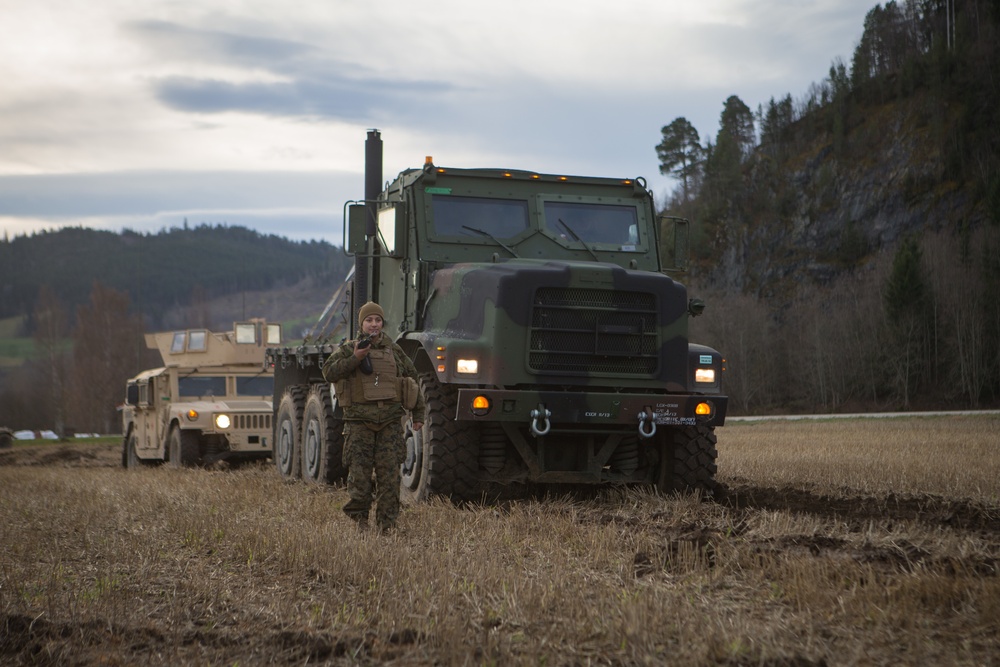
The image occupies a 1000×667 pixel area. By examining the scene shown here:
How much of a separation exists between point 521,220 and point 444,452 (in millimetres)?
2666

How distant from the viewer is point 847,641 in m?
4.88

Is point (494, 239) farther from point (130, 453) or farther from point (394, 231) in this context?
point (130, 453)

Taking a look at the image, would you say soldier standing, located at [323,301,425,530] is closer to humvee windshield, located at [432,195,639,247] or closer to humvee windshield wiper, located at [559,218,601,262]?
humvee windshield, located at [432,195,639,247]

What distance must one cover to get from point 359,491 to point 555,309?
2.33 metres

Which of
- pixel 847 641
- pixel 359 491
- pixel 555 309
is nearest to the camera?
pixel 847 641

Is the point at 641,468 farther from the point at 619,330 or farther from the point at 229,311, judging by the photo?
the point at 229,311

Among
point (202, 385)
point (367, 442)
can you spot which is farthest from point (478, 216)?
point (202, 385)

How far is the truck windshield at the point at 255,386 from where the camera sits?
20786 mm

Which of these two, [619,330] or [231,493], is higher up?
[619,330]

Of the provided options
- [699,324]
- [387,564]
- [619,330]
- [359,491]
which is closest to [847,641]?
[387,564]

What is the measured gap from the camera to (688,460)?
1048cm

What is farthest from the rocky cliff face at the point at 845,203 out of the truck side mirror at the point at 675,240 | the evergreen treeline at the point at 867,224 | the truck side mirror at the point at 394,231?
the truck side mirror at the point at 394,231

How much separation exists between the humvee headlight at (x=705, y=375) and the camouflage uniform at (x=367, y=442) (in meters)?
2.73

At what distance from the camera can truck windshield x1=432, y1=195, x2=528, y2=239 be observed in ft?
37.2
